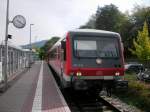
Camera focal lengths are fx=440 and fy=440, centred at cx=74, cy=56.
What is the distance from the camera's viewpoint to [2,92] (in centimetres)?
2062

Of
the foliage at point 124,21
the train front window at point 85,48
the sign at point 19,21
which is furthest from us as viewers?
the foliage at point 124,21

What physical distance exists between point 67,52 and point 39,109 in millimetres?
4104

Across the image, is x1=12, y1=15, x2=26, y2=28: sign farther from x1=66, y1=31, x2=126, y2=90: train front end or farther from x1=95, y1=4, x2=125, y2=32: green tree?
x1=95, y1=4, x2=125, y2=32: green tree

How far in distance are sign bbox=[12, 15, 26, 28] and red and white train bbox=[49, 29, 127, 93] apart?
570 cm

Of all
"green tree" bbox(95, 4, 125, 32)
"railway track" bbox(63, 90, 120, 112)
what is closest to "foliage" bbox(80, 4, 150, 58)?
"green tree" bbox(95, 4, 125, 32)

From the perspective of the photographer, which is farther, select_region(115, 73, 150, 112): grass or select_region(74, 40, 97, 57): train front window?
select_region(115, 73, 150, 112): grass

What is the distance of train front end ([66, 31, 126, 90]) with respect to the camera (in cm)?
1802

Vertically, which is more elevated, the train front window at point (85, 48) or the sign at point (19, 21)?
the sign at point (19, 21)

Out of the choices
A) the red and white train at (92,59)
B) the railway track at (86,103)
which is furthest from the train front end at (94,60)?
the railway track at (86,103)

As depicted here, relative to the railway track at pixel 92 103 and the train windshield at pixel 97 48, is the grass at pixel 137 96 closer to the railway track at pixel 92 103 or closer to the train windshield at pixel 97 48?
the railway track at pixel 92 103

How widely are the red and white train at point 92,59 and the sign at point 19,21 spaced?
5.70 m

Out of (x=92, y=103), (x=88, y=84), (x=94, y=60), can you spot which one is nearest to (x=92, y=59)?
(x=94, y=60)

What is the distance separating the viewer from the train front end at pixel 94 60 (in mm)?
18016

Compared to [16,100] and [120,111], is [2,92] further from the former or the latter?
[120,111]
